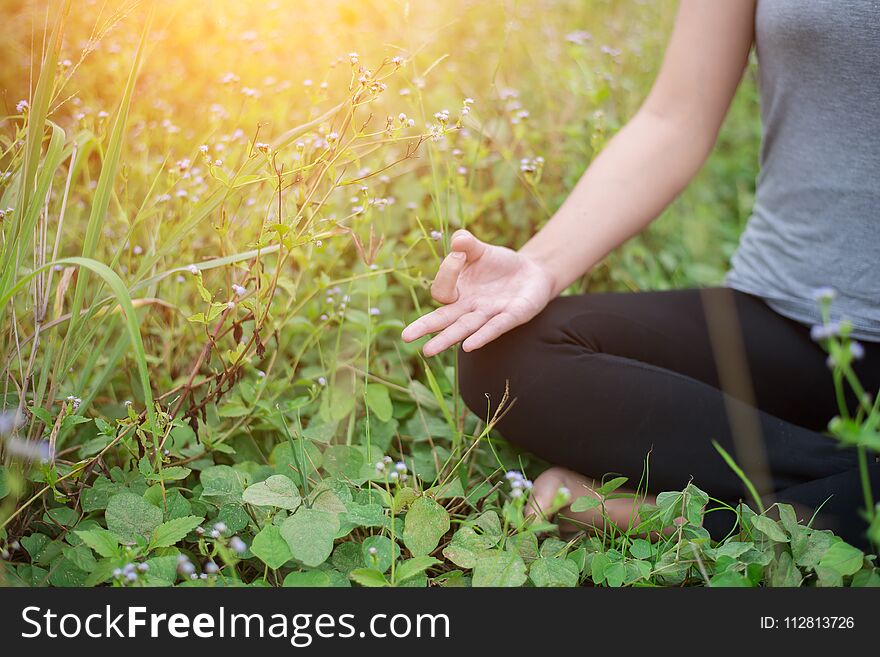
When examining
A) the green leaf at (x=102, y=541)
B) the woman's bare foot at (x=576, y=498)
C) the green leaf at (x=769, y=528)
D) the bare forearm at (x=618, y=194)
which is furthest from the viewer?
the bare forearm at (x=618, y=194)

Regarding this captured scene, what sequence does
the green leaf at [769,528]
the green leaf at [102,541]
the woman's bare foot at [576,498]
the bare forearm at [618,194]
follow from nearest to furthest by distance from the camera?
the green leaf at [102,541], the green leaf at [769,528], the woman's bare foot at [576,498], the bare forearm at [618,194]

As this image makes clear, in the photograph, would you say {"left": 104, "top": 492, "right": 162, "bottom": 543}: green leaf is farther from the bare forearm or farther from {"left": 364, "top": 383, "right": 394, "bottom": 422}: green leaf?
the bare forearm

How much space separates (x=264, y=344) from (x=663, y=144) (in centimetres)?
81

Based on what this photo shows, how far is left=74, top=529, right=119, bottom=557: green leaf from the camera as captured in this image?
38.1 inches

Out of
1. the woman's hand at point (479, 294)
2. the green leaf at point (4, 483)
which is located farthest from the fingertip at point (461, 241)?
the green leaf at point (4, 483)

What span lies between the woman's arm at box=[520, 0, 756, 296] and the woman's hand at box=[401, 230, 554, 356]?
3.2 inches

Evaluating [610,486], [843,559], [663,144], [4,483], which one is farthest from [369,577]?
[663,144]

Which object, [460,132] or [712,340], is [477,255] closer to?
[712,340]

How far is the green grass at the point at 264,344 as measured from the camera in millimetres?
1038

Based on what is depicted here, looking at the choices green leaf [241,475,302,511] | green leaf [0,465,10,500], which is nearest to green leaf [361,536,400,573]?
green leaf [241,475,302,511]

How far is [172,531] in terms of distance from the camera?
102 cm

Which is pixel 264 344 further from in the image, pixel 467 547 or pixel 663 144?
pixel 663 144

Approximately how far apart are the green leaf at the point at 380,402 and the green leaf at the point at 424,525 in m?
0.28

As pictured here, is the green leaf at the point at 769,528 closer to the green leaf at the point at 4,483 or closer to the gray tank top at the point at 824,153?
the gray tank top at the point at 824,153
